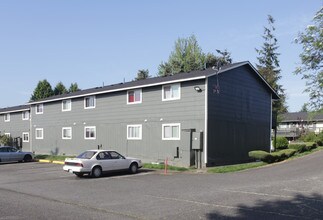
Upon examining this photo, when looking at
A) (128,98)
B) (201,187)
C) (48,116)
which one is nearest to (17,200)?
(201,187)

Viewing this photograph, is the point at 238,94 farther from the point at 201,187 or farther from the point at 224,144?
the point at 201,187

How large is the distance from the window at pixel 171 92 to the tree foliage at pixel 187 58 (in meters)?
37.7

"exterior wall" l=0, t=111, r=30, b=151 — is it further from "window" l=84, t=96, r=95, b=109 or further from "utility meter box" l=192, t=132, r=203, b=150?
"utility meter box" l=192, t=132, r=203, b=150

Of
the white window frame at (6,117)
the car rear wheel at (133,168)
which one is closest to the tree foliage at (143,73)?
the white window frame at (6,117)

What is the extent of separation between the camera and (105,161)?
20.8 m

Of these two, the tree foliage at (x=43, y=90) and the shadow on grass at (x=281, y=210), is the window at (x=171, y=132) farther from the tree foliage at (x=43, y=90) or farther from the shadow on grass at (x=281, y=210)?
the tree foliage at (x=43, y=90)

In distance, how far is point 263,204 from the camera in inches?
450

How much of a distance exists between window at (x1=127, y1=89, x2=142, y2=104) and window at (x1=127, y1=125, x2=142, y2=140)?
1853mm

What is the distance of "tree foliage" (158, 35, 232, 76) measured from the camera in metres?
64.8

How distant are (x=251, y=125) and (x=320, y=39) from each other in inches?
376

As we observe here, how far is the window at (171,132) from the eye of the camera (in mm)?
25844

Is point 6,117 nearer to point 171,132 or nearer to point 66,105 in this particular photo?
point 66,105

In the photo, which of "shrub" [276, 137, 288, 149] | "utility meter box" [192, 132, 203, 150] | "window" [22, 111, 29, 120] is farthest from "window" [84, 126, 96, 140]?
"shrub" [276, 137, 288, 149]

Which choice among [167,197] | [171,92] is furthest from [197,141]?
[167,197]
